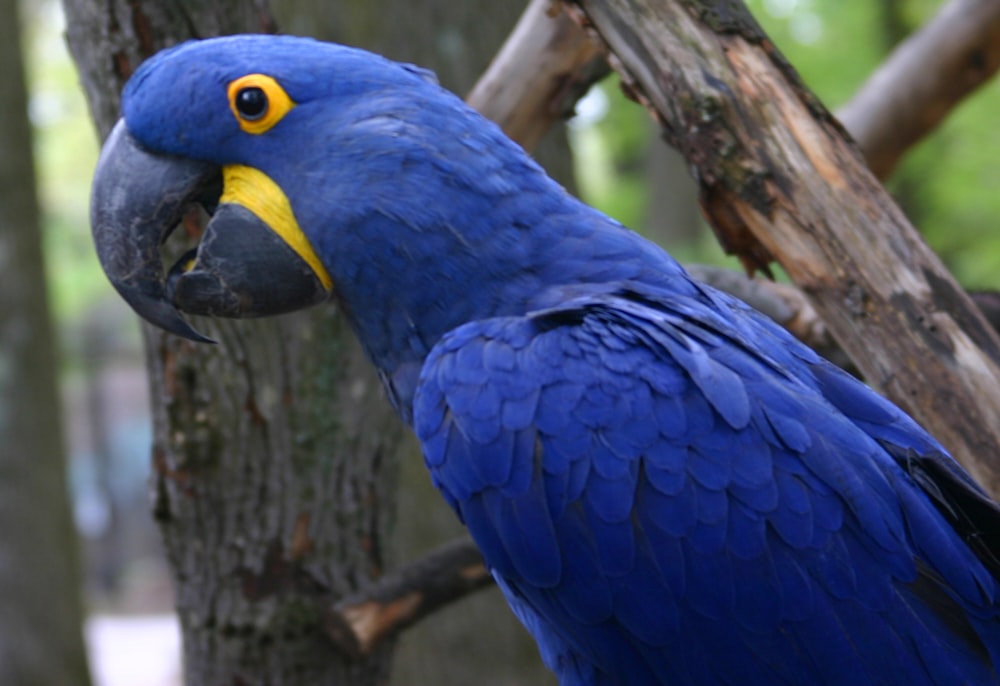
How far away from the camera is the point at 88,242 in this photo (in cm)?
1355

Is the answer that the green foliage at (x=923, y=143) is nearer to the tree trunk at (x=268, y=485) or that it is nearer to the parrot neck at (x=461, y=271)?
the tree trunk at (x=268, y=485)

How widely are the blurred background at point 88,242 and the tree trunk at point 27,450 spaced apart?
101mm

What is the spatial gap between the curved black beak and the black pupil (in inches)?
5.3

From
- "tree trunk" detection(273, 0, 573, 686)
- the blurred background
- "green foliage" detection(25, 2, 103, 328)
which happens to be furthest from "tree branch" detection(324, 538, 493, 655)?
"green foliage" detection(25, 2, 103, 328)

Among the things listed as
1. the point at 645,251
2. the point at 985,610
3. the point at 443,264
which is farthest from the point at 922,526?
the point at 443,264

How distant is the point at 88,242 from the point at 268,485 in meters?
11.8

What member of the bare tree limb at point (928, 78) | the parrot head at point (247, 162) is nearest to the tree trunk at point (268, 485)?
the parrot head at point (247, 162)

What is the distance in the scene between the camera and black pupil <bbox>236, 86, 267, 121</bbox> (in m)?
1.93

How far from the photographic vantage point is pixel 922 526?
1.90m

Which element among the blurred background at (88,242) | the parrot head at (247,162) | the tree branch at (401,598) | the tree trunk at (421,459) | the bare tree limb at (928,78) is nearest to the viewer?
the parrot head at (247,162)

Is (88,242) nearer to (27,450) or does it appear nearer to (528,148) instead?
(27,450)

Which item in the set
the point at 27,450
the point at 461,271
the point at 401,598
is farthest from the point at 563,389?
the point at 27,450

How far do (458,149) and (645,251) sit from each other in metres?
0.47

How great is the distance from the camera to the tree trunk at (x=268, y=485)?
111 inches
